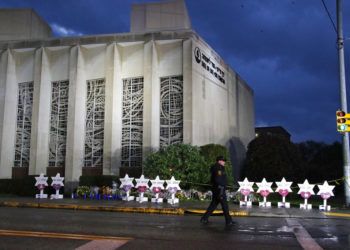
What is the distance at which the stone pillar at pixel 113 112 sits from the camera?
2888cm

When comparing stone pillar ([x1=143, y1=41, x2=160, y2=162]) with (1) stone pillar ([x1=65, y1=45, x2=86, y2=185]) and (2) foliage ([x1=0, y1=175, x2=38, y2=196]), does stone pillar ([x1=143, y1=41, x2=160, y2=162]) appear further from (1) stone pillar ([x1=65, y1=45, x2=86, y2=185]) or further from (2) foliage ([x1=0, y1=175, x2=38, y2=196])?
(2) foliage ([x1=0, y1=175, x2=38, y2=196])

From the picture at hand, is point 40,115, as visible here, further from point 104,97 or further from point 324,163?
point 324,163

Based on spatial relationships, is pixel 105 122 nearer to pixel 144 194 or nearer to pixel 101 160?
pixel 101 160

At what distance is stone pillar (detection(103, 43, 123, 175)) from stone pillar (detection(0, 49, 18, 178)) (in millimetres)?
8209

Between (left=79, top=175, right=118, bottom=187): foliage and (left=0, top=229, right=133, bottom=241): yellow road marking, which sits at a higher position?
(left=79, top=175, right=118, bottom=187): foliage

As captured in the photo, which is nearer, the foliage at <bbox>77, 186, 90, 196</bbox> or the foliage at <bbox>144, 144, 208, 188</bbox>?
the foliage at <bbox>144, 144, 208, 188</bbox>

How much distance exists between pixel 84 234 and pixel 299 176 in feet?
84.7

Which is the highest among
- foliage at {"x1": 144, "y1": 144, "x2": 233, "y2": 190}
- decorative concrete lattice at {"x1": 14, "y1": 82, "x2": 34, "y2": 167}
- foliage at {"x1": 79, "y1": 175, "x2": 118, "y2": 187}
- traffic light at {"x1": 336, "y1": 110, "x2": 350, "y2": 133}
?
decorative concrete lattice at {"x1": 14, "y1": 82, "x2": 34, "y2": 167}

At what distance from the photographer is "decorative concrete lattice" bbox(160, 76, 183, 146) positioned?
93.1 feet

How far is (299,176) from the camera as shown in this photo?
31641 millimetres

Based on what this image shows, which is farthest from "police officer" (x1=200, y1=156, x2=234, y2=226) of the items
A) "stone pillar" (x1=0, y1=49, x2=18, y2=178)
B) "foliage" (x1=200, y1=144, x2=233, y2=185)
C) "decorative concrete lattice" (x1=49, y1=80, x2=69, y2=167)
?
"stone pillar" (x1=0, y1=49, x2=18, y2=178)

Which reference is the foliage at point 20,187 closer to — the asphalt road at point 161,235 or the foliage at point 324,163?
the asphalt road at point 161,235

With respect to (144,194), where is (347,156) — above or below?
above

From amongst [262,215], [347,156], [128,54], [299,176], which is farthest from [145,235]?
[299,176]
